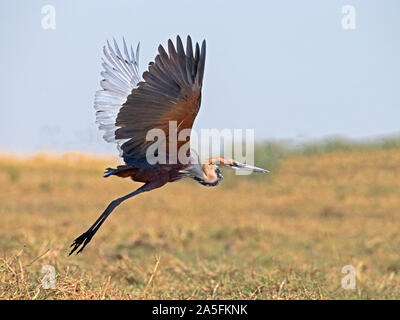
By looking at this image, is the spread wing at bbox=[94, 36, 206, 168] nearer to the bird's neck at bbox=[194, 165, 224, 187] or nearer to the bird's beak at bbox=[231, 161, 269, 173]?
the bird's neck at bbox=[194, 165, 224, 187]

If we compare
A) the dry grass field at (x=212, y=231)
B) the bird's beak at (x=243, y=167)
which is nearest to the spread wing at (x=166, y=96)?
the bird's beak at (x=243, y=167)

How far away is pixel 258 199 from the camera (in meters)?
14.7

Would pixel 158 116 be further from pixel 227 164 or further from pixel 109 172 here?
A: pixel 227 164

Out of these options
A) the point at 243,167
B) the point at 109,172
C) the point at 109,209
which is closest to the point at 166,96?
the point at 109,172

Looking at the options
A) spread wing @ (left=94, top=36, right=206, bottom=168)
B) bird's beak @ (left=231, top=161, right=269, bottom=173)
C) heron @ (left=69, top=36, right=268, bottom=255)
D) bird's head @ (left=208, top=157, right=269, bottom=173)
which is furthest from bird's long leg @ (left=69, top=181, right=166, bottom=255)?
bird's beak @ (left=231, top=161, right=269, bottom=173)

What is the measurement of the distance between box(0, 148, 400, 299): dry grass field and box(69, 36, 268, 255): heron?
643mm

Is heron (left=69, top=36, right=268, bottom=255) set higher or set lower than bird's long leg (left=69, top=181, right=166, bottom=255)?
higher

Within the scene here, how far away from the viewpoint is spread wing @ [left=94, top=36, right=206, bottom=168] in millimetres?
4457

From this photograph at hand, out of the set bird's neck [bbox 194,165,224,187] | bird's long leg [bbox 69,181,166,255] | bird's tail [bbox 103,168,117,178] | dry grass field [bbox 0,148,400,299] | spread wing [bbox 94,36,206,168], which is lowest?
dry grass field [bbox 0,148,400,299]

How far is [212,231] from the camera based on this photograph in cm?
1050

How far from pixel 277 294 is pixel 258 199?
9483 millimetres

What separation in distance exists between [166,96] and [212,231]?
241 inches

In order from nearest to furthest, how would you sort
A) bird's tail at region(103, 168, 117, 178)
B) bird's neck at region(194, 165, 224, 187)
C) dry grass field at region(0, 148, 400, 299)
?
bird's tail at region(103, 168, 117, 178) → bird's neck at region(194, 165, 224, 187) → dry grass field at region(0, 148, 400, 299)

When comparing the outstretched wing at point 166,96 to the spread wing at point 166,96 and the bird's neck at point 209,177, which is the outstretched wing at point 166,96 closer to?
the spread wing at point 166,96
